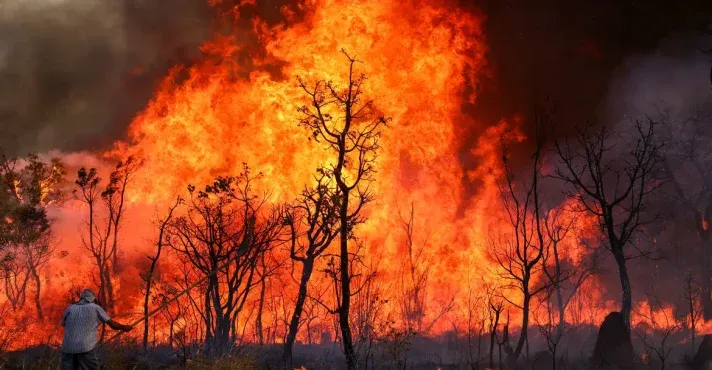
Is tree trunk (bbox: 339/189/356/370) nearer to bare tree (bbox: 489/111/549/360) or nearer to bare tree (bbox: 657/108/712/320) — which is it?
bare tree (bbox: 489/111/549/360)

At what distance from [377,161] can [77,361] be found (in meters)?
29.7

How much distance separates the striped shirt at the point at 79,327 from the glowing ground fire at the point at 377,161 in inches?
948

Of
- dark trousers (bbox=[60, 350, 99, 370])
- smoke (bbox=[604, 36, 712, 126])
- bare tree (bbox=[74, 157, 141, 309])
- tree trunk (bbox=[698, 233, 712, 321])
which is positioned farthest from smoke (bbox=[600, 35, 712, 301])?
bare tree (bbox=[74, 157, 141, 309])

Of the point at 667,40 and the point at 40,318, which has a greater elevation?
the point at 667,40

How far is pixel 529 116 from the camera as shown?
4553 cm

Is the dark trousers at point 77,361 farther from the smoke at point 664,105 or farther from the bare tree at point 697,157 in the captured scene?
the smoke at point 664,105

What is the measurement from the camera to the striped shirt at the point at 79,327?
12.1 metres

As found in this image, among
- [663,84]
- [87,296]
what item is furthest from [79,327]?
[663,84]

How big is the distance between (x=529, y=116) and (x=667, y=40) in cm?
1461

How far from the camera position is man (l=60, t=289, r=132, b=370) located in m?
12.1

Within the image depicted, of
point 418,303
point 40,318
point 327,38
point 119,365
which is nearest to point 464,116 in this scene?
point 327,38

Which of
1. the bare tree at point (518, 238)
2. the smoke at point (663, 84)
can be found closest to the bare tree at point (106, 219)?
the bare tree at point (518, 238)

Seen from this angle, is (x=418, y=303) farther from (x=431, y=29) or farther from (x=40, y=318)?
(x=40, y=318)

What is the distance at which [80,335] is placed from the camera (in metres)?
12.2
